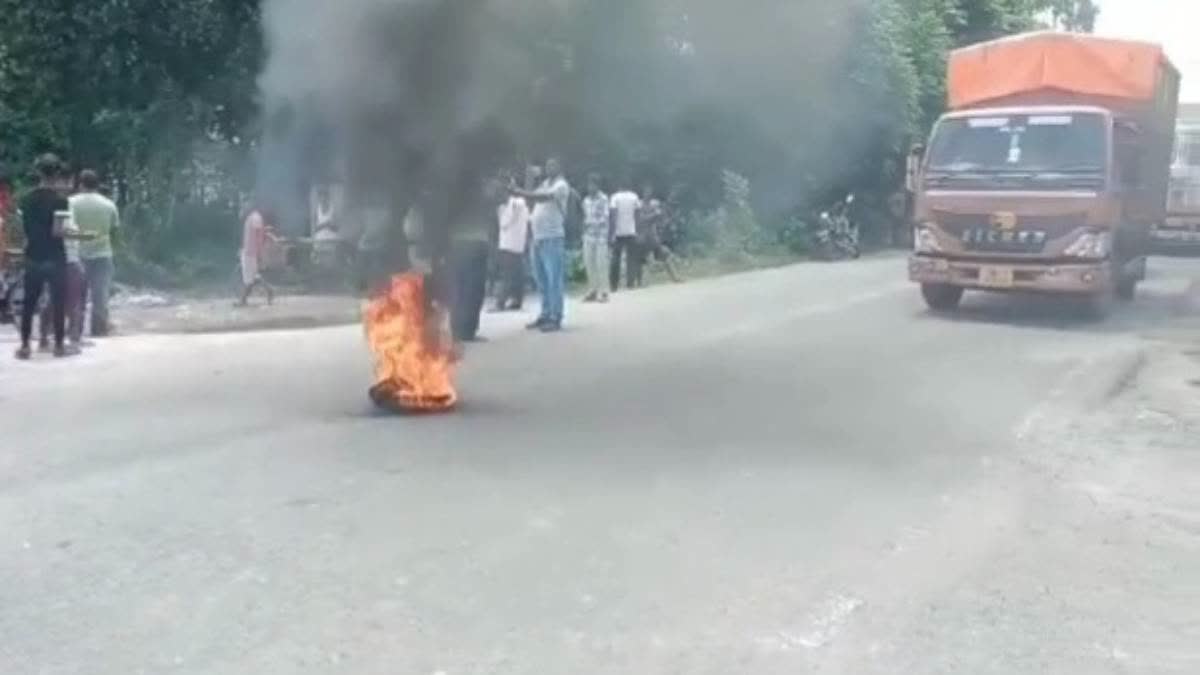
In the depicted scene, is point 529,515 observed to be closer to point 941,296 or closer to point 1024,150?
point 1024,150

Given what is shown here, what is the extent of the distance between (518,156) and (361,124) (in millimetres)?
2152

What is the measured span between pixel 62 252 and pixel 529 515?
22.5 ft

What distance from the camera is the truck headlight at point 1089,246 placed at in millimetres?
16156

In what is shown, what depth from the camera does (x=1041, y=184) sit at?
16422mm

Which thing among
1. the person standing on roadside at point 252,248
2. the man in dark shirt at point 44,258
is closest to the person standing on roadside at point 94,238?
the man in dark shirt at point 44,258

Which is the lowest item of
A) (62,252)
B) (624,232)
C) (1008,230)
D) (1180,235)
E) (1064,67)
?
(1180,235)

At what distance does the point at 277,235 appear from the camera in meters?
17.6

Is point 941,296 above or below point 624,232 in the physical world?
below

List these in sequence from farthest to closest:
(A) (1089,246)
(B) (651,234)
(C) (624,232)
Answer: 1. (B) (651,234)
2. (C) (624,232)
3. (A) (1089,246)

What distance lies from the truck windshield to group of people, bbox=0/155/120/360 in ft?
26.7

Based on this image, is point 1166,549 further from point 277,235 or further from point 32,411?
point 277,235

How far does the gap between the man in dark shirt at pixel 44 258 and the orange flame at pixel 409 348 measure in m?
3.81

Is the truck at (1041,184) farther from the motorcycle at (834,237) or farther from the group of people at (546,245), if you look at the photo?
the motorcycle at (834,237)

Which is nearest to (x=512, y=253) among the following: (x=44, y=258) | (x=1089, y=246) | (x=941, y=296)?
(x=941, y=296)
